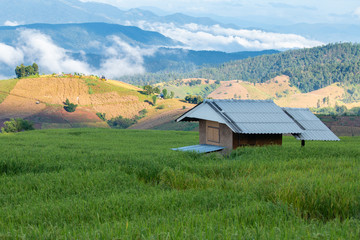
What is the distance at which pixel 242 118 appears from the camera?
20078mm

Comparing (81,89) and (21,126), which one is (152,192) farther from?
(81,89)

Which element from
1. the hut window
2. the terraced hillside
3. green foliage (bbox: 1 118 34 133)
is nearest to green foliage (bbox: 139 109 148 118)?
the terraced hillside

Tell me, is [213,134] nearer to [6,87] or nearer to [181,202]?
[181,202]

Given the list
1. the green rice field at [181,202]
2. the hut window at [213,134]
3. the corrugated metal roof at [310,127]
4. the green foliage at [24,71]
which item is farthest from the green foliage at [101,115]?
the green rice field at [181,202]

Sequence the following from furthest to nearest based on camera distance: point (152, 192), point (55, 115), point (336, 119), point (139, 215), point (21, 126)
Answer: point (55, 115), point (336, 119), point (21, 126), point (152, 192), point (139, 215)

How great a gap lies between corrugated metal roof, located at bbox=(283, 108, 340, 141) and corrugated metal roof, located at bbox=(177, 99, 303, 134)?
50 cm

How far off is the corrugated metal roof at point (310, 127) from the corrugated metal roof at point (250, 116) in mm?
496

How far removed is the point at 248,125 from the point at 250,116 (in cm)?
100

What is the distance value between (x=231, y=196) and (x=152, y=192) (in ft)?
7.51

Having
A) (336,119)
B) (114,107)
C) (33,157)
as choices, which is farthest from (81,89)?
(33,157)

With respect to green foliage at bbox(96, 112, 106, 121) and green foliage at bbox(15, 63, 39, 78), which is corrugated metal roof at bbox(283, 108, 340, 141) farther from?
green foliage at bbox(15, 63, 39, 78)

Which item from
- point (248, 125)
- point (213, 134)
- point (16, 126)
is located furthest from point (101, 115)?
point (248, 125)

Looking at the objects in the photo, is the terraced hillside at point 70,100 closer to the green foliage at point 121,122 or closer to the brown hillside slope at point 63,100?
the brown hillside slope at point 63,100

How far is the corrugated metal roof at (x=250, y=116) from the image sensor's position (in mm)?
19453
